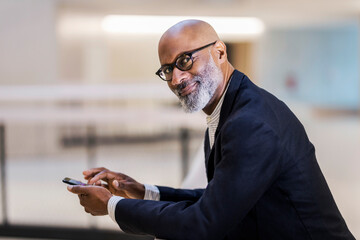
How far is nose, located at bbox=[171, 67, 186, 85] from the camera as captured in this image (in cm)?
141

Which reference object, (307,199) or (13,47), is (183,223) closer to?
(307,199)

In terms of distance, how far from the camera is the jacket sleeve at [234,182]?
3.99ft

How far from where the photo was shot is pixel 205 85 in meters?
1.42

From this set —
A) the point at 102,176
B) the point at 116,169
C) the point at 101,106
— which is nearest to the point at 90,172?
the point at 102,176

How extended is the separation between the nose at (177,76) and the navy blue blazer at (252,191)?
0.13 meters

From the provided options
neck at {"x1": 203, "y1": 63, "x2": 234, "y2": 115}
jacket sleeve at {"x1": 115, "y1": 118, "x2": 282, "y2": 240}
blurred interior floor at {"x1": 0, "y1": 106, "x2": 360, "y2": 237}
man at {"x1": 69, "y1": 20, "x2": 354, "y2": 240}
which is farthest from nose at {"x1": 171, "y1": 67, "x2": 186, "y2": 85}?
blurred interior floor at {"x1": 0, "y1": 106, "x2": 360, "y2": 237}

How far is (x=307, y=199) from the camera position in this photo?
134cm

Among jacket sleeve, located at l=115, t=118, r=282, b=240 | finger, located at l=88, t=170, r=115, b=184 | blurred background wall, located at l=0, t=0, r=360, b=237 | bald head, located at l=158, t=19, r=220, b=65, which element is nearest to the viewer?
jacket sleeve, located at l=115, t=118, r=282, b=240

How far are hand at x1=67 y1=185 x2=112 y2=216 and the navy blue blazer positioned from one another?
70mm

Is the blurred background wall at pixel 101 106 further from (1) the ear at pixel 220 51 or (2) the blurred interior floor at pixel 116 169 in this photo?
(1) the ear at pixel 220 51

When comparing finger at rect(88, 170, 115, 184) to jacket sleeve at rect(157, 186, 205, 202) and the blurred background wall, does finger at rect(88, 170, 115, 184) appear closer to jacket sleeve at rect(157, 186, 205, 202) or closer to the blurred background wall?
jacket sleeve at rect(157, 186, 205, 202)

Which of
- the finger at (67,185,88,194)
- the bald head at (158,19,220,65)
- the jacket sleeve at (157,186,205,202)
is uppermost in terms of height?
the bald head at (158,19,220,65)

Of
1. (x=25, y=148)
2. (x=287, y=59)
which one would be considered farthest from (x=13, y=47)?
(x=287, y=59)

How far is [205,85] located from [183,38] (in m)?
0.15
